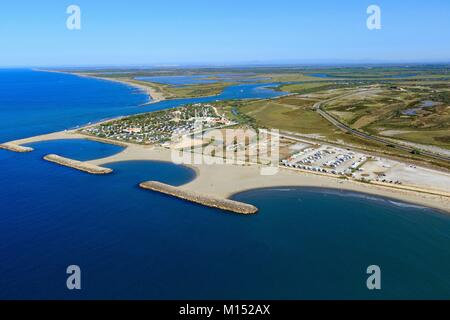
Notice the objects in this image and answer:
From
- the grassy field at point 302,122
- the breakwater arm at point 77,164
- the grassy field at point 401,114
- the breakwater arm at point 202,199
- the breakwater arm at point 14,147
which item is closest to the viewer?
the breakwater arm at point 202,199

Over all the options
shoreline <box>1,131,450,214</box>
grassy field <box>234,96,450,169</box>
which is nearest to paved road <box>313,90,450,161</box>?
grassy field <box>234,96,450,169</box>

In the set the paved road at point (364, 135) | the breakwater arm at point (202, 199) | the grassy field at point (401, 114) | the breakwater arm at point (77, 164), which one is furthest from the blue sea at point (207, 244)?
the grassy field at point (401, 114)

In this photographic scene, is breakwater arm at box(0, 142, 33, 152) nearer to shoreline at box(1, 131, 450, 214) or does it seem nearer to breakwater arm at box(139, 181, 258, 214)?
shoreline at box(1, 131, 450, 214)

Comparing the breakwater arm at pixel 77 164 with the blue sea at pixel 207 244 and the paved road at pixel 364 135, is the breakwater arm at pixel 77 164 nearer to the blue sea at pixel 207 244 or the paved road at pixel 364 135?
the blue sea at pixel 207 244

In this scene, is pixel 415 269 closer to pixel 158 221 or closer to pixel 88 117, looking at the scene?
pixel 158 221

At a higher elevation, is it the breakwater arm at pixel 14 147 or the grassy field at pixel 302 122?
the grassy field at pixel 302 122

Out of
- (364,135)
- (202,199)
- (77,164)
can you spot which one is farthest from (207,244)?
(364,135)

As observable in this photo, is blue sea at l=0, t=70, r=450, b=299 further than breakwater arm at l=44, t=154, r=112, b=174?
No
